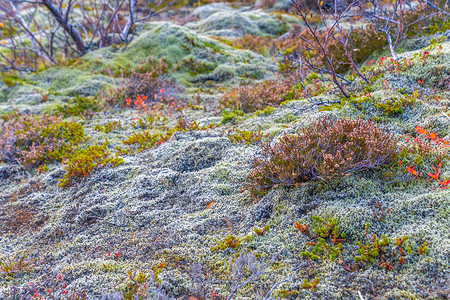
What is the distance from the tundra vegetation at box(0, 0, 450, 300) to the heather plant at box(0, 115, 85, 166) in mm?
35

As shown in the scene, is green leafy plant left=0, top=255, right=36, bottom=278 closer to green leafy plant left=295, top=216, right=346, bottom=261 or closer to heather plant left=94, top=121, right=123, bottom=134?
green leafy plant left=295, top=216, right=346, bottom=261

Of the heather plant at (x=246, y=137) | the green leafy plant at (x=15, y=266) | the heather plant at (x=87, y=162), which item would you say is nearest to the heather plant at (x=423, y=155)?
the heather plant at (x=246, y=137)

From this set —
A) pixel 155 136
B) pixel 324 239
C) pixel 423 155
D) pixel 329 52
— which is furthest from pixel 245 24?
pixel 324 239

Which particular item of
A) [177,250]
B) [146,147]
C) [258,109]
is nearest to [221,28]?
[258,109]

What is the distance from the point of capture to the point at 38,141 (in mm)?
6332

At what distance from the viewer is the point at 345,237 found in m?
2.92

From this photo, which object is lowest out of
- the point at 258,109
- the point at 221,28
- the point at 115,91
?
the point at 258,109

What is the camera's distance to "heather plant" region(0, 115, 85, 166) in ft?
19.8

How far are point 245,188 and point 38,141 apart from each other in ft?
16.3

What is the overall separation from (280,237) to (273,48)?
1049 cm

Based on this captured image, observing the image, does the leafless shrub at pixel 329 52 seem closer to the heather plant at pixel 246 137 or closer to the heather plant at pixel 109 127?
the heather plant at pixel 246 137

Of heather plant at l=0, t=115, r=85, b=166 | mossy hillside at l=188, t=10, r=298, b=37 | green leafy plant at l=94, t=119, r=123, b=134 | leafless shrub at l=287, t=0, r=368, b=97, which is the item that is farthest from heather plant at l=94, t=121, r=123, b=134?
mossy hillside at l=188, t=10, r=298, b=37

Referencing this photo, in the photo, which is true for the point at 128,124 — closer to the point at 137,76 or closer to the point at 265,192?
the point at 137,76

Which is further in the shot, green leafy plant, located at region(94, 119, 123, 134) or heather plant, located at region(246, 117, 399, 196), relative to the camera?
green leafy plant, located at region(94, 119, 123, 134)
